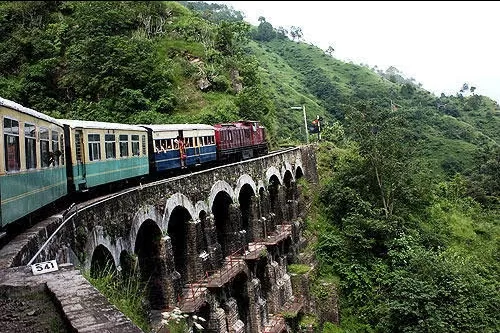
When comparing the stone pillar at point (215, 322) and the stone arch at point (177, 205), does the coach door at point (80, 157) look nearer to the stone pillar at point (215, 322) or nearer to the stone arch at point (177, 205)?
the stone arch at point (177, 205)

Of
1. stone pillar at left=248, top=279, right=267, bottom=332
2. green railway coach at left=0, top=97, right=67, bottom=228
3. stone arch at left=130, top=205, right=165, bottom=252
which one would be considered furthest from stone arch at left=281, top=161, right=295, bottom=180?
green railway coach at left=0, top=97, right=67, bottom=228

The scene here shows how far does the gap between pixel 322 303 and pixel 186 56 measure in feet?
85.2

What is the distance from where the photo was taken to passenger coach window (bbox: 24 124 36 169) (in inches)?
332

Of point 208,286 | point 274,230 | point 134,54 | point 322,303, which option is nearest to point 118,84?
point 134,54

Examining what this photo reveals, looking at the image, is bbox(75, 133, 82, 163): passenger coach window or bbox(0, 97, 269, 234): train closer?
bbox(0, 97, 269, 234): train

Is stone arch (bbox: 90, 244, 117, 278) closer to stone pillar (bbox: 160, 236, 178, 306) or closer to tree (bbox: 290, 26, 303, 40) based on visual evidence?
stone pillar (bbox: 160, 236, 178, 306)

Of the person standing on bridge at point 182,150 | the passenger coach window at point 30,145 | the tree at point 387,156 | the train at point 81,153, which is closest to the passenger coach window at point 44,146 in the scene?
the train at point 81,153

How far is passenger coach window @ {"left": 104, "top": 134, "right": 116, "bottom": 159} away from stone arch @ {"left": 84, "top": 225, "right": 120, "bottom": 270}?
450 centimetres

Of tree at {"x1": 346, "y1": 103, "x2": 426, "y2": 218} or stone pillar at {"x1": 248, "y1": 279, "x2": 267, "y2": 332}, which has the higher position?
tree at {"x1": 346, "y1": 103, "x2": 426, "y2": 218}

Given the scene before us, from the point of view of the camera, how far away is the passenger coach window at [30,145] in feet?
27.7

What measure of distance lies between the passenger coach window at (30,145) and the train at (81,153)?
2 cm

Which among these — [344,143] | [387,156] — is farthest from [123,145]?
[344,143]

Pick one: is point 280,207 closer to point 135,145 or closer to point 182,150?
point 182,150

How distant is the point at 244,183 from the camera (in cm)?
1978
